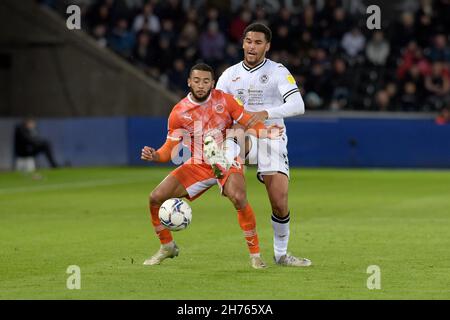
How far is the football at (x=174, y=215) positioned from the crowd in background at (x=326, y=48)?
1948cm

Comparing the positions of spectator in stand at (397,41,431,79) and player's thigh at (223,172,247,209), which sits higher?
spectator in stand at (397,41,431,79)

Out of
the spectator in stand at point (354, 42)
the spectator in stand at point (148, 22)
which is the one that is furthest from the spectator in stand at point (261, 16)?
the spectator in stand at point (148, 22)

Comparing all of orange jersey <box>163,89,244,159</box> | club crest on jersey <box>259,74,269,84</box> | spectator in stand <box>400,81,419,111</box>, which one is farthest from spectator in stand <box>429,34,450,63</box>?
orange jersey <box>163,89,244,159</box>

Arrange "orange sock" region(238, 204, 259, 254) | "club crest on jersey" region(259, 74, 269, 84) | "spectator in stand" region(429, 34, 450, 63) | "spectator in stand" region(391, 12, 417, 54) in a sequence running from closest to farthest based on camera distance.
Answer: "orange sock" region(238, 204, 259, 254), "club crest on jersey" region(259, 74, 269, 84), "spectator in stand" region(429, 34, 450, 63), "spectator in stand" region(391, 12, 417, 54)

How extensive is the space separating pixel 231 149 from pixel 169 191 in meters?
0.75

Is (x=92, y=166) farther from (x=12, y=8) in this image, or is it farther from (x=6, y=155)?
(x=12, y=8)

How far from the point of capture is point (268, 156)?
11297 mm

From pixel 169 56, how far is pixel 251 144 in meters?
21.1

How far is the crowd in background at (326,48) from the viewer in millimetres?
30000

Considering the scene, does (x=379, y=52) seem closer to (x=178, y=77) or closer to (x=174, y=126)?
(x=178, y=77)

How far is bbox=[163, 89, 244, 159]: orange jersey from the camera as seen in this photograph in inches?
437

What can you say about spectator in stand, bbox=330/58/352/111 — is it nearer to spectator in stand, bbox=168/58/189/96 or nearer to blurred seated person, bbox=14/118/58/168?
spectator in stand, bbox=168/58/189/96

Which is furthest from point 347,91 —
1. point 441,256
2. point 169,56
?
point 441,256

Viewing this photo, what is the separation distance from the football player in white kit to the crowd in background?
61.7ft
